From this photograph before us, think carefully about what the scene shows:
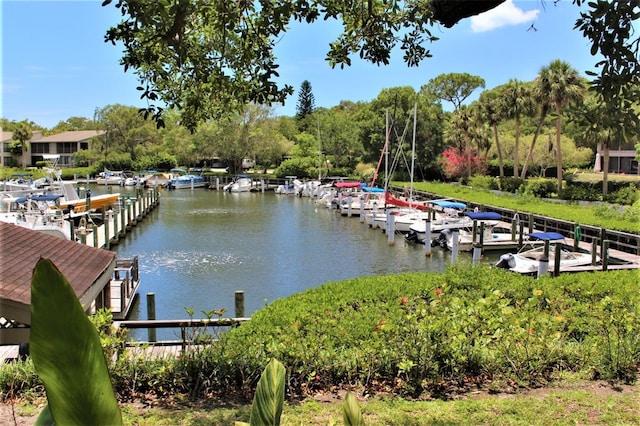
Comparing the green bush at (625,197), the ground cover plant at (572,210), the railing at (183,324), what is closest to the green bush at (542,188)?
the ground cover plant at (572,210)

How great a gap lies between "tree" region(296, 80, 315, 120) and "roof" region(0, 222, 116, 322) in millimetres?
92636

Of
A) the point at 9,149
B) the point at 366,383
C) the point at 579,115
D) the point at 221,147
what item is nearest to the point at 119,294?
the point at 366,383

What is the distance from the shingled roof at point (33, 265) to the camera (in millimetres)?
6926

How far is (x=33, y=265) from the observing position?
897 centimetres

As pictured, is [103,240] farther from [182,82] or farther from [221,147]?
[221,147]

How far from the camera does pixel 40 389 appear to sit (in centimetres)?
648

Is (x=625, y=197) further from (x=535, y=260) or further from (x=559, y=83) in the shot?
(x=535, y=260)

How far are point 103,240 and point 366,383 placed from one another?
2449 cm

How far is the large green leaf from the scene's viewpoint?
1.84 meters

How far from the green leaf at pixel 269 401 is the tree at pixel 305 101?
102 metres

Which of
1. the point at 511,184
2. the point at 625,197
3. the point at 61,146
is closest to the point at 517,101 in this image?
the point at 511,184

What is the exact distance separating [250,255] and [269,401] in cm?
2427

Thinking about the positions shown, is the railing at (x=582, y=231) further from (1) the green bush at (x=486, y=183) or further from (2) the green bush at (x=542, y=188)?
(1) the green bush at (x=486, y=183)

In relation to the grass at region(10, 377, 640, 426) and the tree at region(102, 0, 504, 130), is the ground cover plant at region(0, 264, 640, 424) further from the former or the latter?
the tree at region(102, 0, 504, 130)
